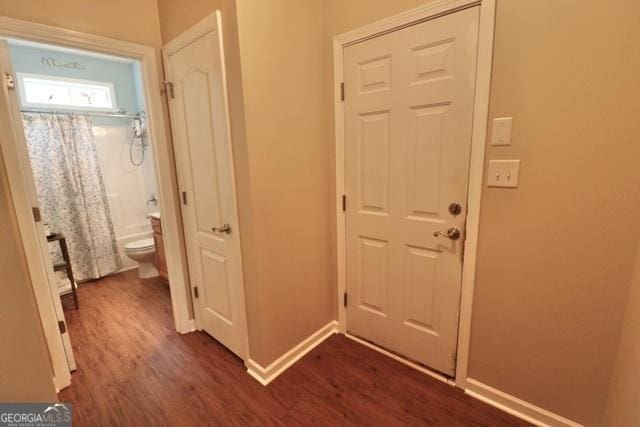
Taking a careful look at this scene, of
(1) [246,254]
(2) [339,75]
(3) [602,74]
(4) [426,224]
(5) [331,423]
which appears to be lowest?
(5) [331,423]

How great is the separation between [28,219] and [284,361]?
168cm

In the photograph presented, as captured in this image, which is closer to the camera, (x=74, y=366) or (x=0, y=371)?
(x=0, y=371)

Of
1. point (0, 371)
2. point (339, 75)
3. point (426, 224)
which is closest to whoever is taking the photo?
point (0, 371)

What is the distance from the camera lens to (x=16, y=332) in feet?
2.42

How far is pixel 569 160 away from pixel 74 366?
9.69 ft

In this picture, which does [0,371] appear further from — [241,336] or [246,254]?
[241,336]

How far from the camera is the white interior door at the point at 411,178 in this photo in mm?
1457

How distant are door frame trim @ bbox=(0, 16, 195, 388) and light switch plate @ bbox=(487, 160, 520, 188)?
1988 mm

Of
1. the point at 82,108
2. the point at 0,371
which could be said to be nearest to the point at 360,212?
the point at 0,371

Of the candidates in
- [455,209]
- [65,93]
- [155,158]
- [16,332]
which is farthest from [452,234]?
[65,93]

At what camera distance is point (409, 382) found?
1.72 metres

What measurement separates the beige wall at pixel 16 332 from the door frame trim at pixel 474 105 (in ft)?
5.19

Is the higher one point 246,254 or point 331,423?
point 246,254

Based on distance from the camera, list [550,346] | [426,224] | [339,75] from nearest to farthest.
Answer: [550,346], [426,224], [339,75]
